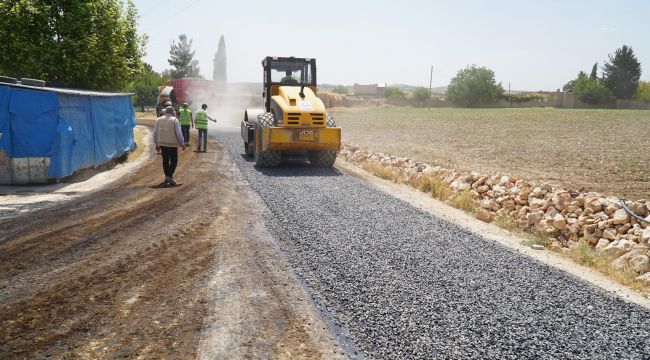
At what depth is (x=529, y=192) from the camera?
9.34 meters

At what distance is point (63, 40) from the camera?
58.8 ft

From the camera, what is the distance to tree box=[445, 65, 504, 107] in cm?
8181

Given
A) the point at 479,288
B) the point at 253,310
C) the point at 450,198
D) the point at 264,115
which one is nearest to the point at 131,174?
the point at 264,115

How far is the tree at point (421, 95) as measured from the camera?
279 ft

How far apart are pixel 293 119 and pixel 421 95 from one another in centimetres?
8456

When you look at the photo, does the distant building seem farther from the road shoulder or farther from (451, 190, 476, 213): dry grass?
(451, 190, 476, 213): dry grass

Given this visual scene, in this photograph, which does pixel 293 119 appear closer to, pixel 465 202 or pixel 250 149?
pixel 250 149

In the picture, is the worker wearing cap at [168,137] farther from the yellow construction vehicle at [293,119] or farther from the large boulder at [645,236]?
the large boulder at [645,236]

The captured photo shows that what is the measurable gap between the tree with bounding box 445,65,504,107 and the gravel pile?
78.8 metres

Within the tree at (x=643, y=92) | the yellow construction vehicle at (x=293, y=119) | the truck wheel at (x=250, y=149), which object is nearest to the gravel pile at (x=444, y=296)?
the yellow construction vehicle at (x=293, y=119)

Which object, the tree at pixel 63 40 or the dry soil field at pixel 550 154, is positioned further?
the tree at pixel 63 40

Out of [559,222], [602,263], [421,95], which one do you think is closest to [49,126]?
[559,222]

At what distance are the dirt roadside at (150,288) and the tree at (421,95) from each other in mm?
76638

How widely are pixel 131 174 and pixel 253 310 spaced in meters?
9.63
